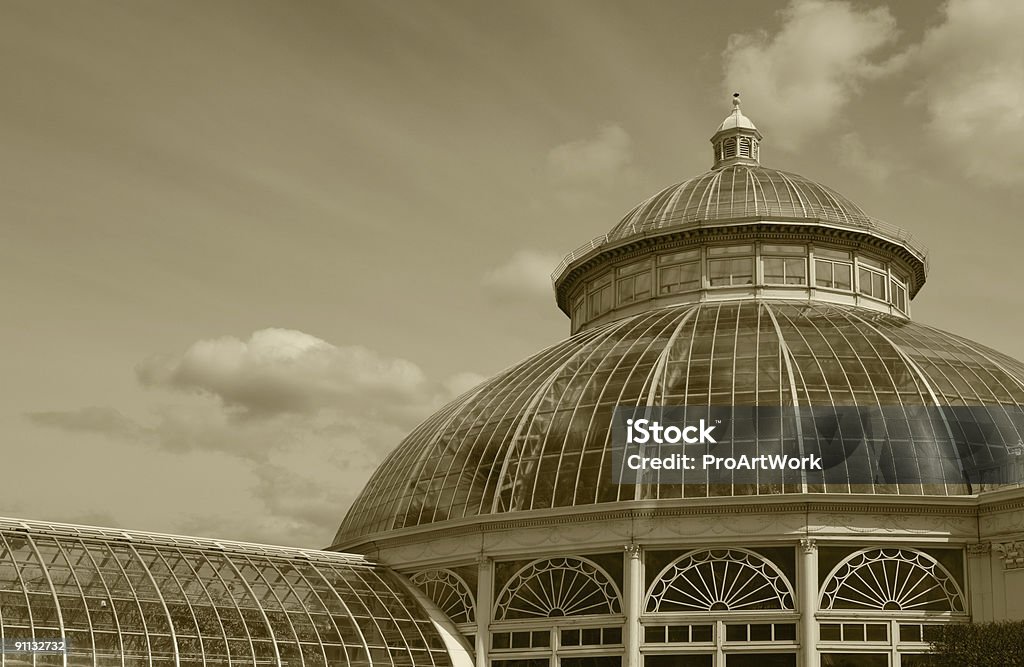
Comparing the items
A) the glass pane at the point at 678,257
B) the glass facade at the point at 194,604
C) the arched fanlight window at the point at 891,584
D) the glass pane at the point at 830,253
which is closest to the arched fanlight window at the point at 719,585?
the arched fanlight window at the point at 891,584

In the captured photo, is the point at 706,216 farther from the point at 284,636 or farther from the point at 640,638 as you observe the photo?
the point at 284,636

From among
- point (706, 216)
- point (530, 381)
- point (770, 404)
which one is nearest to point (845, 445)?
point (770, 404)

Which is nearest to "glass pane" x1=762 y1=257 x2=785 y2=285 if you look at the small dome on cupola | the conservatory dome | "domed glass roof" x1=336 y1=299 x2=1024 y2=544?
the conservatory dome

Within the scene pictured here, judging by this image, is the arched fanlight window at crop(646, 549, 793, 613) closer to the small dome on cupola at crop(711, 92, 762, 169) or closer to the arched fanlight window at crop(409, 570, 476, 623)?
the arched fanlight window at crop(409, 570, 476, 623)

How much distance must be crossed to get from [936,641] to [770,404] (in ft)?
31.7

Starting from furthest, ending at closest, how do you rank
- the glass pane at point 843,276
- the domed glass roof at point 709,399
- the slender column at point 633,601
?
the glass pane at point 843,276 < the domed glass roof at point 709,399 < the slender column at point 633,601

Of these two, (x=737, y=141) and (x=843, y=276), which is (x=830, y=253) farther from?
(x=737, y=141)

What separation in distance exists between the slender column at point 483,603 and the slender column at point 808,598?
36.6 ft

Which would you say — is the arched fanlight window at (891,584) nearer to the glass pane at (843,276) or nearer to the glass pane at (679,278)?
the glass pane at (843,276)

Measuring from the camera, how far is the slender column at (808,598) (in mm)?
40719

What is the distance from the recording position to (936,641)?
4000 centimetres

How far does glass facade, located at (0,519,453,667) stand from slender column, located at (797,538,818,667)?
12.9 metres

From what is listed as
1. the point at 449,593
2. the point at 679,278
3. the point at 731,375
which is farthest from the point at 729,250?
the point at 449,593

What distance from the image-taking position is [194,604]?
140 ft
